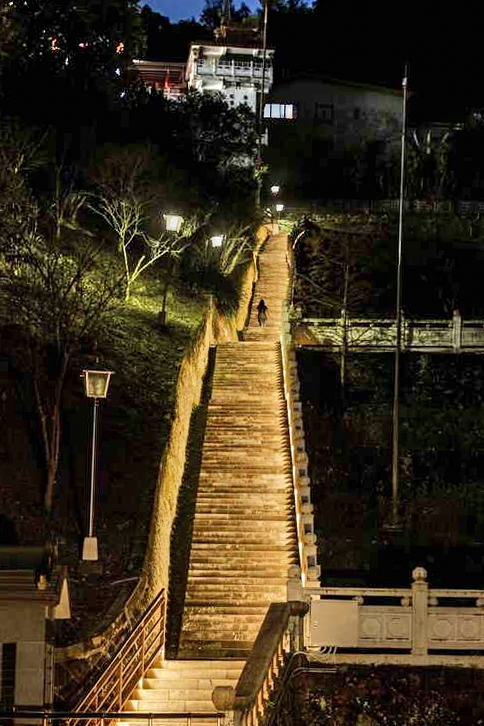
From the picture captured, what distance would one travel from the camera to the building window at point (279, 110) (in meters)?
73.1

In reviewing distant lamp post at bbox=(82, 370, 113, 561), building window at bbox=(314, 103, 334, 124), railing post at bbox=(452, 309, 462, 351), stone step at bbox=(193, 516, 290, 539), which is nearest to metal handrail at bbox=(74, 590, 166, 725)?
distant lamp post at bbox=(82, 370, 113, 561)

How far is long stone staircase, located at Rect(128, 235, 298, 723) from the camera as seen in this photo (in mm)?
17750

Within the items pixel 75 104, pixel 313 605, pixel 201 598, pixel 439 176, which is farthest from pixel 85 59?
pixel 313 605

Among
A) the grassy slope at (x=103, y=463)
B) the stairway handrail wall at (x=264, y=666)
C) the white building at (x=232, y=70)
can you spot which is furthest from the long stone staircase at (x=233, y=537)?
the white building at (x=232, y=70)

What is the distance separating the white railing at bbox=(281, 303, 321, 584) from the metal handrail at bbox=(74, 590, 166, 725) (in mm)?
2994

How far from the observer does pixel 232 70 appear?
73562 millimetres

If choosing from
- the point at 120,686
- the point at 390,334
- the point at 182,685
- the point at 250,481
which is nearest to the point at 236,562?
the point at 250,481

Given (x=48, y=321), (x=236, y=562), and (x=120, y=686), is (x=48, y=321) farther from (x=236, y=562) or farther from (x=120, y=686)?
(x=120, y=686)

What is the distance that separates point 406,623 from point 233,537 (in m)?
6.62

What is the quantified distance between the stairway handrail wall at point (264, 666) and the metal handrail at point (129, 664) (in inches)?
79.3

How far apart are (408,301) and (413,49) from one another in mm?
41358

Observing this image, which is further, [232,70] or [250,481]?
[232,70]

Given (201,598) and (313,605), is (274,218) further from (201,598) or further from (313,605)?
(313,605)

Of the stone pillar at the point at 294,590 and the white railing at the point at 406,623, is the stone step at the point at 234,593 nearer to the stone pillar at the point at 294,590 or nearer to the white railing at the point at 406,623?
the stone pillar at the point at 294,590
